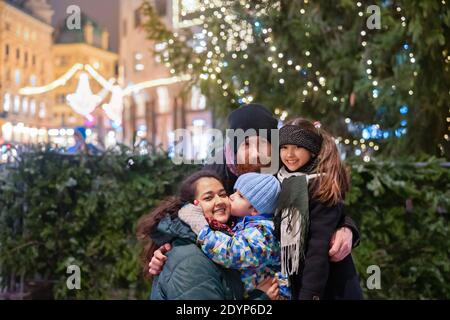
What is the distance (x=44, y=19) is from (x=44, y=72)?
386cm

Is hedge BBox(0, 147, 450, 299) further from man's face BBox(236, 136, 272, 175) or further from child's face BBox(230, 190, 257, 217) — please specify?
child's face BBox(230, 190, 257, 217)

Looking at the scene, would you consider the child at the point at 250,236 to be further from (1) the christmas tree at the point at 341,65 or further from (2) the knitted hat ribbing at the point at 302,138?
(1) the christmas tree at the point at 341,65

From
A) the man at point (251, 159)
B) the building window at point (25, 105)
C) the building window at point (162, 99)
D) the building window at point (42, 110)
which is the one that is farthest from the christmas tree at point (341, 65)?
the building window at point (162, 99)

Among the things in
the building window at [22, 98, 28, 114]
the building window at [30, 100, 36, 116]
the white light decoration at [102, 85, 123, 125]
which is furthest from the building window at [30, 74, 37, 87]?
the white light decoration at [102, 85, 123, 125]

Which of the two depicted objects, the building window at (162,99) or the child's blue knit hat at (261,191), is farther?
the building window at (162,99)

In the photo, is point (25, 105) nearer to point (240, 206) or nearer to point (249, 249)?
point (240, 206)

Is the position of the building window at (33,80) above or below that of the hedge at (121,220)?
above

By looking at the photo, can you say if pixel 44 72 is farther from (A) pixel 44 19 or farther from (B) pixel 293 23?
(B) pixel 293 23

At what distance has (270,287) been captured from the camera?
1.90 meters

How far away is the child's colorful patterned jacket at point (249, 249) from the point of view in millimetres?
1746

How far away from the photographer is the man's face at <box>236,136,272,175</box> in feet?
6.55

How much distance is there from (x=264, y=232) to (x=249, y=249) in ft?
0.29

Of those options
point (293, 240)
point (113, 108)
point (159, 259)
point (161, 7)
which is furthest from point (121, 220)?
point (161, 7)
